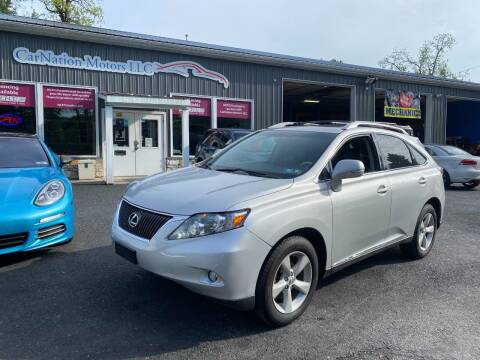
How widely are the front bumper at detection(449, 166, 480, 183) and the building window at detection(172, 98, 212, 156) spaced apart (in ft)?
28.1

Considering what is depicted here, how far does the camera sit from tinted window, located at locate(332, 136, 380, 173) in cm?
420

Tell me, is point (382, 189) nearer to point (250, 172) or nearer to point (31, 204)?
point (250, 172)

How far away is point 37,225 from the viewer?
4.52 metres

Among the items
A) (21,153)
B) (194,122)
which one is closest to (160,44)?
(194,122)

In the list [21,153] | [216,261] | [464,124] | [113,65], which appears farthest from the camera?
[464,124]

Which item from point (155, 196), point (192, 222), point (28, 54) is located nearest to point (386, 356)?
point (192, 222)

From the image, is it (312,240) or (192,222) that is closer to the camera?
(192,222)

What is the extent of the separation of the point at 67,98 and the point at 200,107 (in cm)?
464

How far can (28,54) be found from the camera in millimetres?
12383

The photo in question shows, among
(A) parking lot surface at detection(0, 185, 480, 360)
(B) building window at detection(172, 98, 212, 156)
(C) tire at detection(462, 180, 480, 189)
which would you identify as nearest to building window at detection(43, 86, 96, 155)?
(B) building window at detection(172, 98, 212, 156)

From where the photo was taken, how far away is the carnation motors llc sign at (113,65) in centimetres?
1245

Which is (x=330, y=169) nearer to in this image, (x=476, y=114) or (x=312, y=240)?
(x=312, y=240)

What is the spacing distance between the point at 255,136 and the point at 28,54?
10504mm

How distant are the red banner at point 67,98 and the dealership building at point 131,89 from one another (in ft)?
0.10
